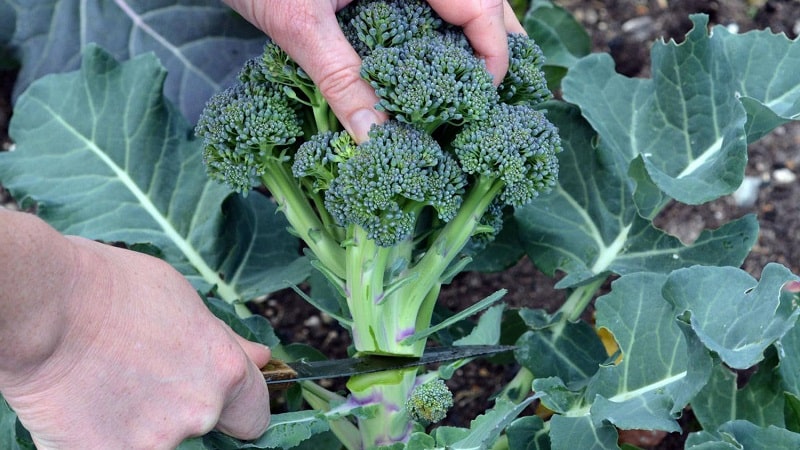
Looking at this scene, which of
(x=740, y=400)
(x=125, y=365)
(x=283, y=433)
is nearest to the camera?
(x=125, y=365)

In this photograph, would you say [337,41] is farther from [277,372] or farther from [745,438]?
[745,438]

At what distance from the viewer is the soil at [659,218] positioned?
2.65 m

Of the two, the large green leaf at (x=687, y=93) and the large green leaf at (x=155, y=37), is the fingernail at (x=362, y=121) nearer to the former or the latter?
the large green leaf at (x=687, y=93)

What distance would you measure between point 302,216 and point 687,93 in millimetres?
1031

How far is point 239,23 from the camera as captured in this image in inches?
108

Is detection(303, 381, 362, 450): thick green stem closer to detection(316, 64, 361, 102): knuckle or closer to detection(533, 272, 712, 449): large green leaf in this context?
detection(533, 272, 712, 449): large green leaf

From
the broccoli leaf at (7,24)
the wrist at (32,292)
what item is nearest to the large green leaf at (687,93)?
the wrist at (32,292)

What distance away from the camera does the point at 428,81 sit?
1601 mm

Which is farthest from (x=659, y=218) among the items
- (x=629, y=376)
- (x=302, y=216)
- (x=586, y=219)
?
(x=302, y=216)

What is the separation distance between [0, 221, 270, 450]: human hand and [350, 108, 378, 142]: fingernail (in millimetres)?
444

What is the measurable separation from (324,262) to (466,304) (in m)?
0.95

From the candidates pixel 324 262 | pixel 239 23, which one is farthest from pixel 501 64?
pixel 239 23

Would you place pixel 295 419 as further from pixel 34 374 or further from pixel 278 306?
pixel 278 306

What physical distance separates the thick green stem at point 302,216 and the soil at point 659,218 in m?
0.74
